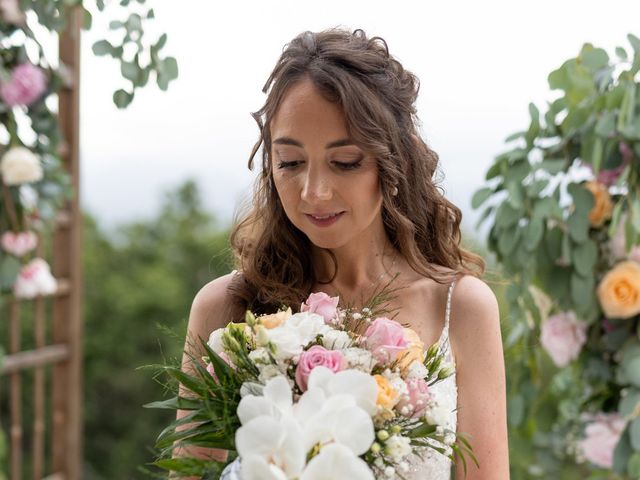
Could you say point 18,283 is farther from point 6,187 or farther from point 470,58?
point 470,58

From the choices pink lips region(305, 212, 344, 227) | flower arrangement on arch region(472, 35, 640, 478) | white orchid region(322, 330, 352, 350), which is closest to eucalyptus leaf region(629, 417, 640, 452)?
flower arrangement on arch region(472, 35, 640, 478)

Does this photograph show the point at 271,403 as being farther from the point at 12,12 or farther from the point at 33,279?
the point at 33,279

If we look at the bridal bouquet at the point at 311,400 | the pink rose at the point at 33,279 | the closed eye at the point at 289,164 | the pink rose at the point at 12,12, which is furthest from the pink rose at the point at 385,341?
the pink rose at the point at 33,279

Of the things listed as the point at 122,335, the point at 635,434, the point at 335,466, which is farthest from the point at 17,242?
the point at 122,335

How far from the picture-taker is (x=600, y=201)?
1.65 m

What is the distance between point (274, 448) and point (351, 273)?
0.99 m

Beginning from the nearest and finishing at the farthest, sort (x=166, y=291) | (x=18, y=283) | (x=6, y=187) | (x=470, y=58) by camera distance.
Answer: (x=6, y=187) < (x=18, y=283) < (x=470, y=58) < (x=166, y=291)

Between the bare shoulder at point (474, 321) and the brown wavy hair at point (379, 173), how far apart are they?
7 centimetres

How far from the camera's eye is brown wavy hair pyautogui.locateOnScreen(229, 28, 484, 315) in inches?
78.4

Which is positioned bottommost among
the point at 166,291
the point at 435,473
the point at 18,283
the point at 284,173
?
the point at 166,291

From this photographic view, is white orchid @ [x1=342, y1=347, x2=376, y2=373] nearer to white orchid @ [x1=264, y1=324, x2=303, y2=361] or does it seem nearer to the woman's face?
white orchid @ [x1=264, y1=324, x2=303, y2=361]

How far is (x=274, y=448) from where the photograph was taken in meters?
1.31

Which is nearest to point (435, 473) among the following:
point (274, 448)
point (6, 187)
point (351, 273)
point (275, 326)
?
point (351, 273)

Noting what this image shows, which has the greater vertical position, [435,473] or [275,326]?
[275,326]
